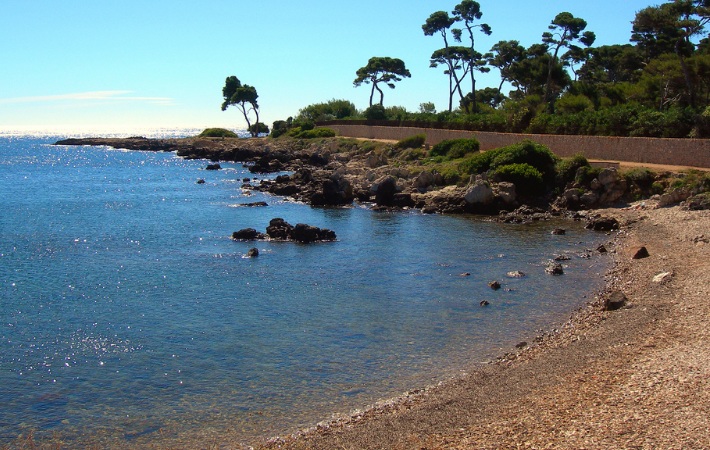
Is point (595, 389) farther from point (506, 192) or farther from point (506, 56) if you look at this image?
point (506, 56)

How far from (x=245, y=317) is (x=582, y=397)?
13866 mm

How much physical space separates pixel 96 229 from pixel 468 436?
134ft

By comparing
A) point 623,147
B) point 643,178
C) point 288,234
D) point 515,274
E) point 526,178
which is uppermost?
point 623,147

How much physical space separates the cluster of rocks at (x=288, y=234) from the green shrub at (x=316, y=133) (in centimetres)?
7667

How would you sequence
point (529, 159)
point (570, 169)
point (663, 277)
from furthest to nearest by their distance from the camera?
point (529, 159) < point (570, 169) < point (663, 277)

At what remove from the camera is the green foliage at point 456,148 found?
71.2 m

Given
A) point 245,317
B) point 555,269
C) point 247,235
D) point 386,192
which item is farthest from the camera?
point 386,192

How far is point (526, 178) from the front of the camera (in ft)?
177

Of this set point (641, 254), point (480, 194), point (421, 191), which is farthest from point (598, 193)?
point (641, 254)

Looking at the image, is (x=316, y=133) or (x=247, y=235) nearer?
(x=247, y=235)

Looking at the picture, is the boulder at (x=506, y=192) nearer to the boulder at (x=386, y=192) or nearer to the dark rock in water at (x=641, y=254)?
the boulder at (x=386, y=192)

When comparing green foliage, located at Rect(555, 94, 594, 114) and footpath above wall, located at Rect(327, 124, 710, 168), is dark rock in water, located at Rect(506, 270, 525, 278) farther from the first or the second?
green foliage, located at Rect(555, 94, 594, 114)

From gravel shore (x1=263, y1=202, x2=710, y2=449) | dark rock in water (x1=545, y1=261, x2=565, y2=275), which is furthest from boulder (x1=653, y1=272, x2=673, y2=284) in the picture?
dark rock in water (x1=545, y1=261, x2=565, y2=275)

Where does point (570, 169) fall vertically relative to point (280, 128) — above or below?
below
